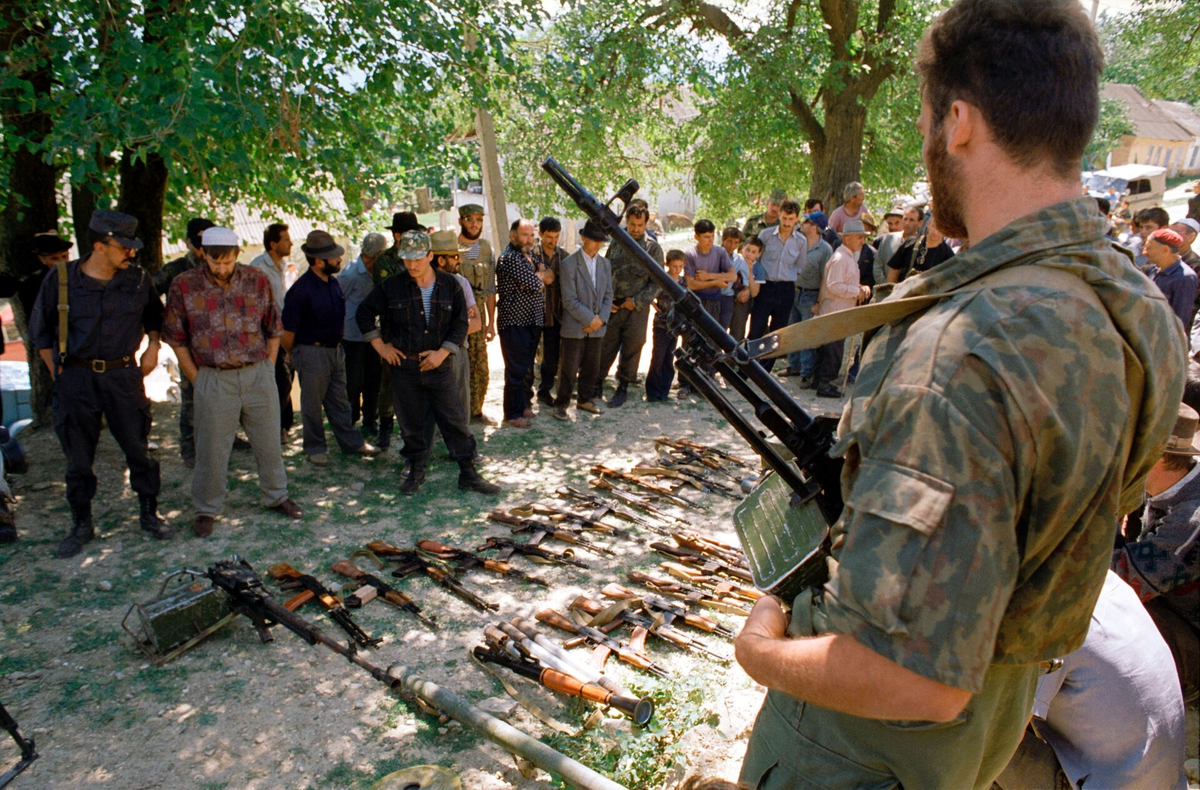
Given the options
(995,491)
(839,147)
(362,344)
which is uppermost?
(839,147)

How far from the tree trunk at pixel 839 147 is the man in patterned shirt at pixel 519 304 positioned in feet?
23.9

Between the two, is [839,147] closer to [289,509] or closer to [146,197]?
[146,197]

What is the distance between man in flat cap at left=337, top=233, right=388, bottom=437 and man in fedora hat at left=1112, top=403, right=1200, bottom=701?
617 cm

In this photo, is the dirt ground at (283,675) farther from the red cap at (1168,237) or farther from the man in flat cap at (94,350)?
the red cap at (1168,237)

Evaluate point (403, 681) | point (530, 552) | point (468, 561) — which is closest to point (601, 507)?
point (530, 552)

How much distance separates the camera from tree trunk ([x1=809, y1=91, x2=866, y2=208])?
13109 millimetres

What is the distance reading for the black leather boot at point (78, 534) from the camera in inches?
202

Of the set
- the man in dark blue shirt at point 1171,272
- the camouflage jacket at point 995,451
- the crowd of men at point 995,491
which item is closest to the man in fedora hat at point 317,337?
the crowd of men at point 995,491

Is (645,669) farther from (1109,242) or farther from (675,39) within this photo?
(675,39)

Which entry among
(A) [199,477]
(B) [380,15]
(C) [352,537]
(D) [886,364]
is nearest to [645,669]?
(C) [352,537]

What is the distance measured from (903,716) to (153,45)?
5901mm

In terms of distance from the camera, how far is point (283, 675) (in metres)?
3.96

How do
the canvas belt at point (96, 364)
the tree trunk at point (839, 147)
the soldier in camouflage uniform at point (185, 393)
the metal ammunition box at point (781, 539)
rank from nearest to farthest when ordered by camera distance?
the metal ammunition box at point (781, 539) → the canvas belt at point (96, 364) → the soldier in camouflage uniform at point (185, 393) → the tree trunk at point (839, 147)

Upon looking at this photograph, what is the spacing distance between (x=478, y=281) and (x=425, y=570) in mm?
3648
